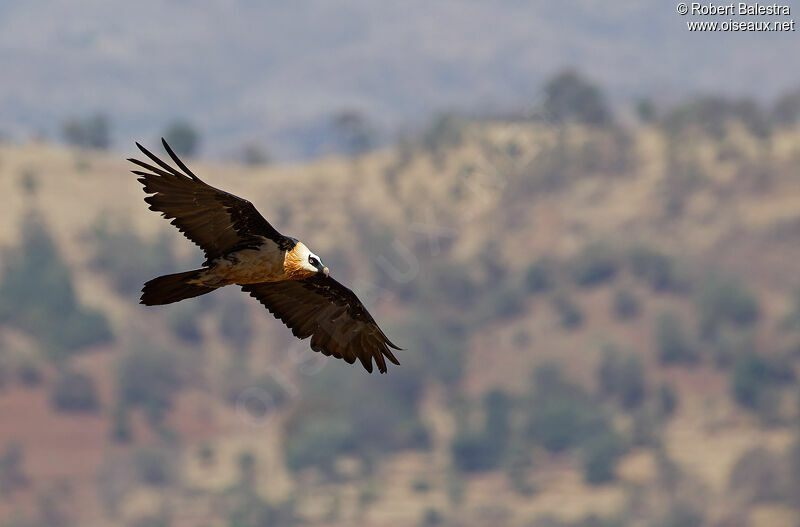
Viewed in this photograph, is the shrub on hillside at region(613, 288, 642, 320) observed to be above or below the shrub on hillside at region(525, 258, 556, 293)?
below

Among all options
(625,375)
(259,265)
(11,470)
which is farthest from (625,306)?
(259,265)

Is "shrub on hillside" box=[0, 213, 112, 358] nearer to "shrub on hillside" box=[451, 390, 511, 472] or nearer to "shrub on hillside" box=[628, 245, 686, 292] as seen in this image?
"shrub on hillside" box=[451, 390, 511, 472]

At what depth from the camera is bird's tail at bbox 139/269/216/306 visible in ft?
46.2

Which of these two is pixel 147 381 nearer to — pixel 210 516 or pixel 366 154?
pixel 210 516

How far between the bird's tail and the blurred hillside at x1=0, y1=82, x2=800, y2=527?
6602cm

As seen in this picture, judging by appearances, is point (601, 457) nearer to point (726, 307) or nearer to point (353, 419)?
point (353, 419)

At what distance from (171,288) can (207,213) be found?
865mm

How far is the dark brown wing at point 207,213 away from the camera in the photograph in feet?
46.6

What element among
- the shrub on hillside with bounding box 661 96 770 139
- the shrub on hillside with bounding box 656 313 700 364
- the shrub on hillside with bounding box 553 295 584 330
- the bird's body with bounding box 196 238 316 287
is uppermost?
the shrub on hillside with bounding box 661 96 770 139

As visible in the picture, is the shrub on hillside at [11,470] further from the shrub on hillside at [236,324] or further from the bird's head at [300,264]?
the bird's head at [300,264]

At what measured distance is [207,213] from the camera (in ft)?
48.0

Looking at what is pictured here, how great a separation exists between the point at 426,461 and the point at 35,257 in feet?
98.1
